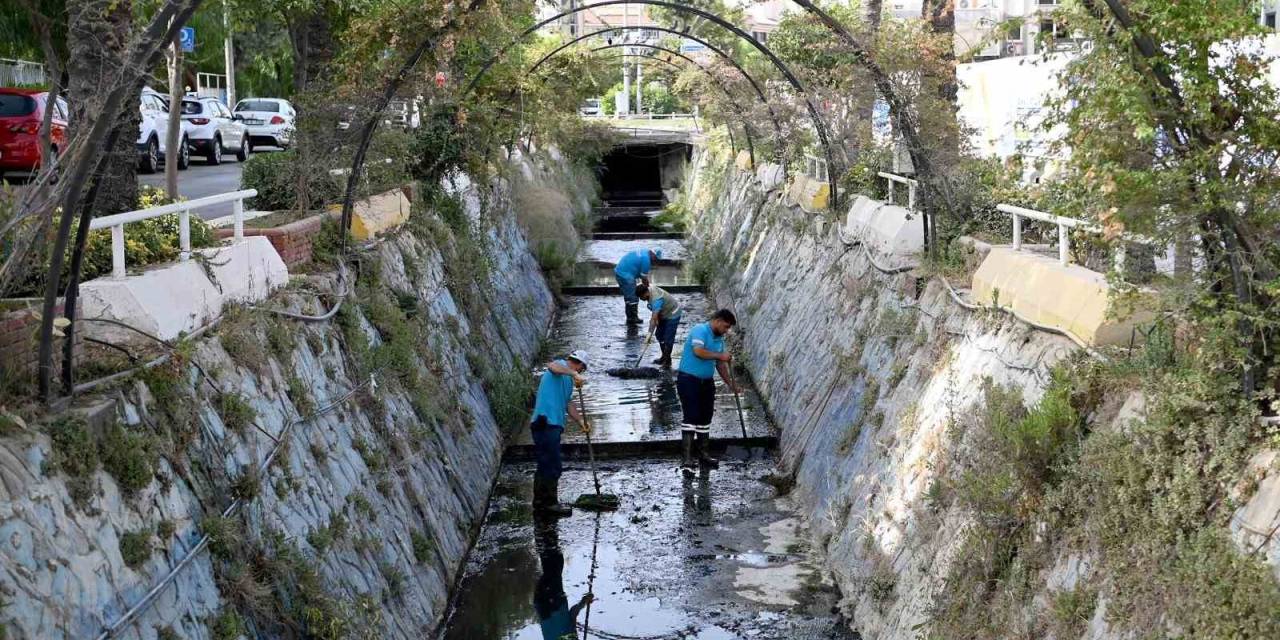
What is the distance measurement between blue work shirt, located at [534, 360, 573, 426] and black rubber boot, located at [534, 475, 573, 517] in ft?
2.37

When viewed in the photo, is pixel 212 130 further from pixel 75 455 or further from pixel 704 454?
pixel 75 455

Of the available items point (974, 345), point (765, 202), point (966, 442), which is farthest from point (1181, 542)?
point (765, 202)

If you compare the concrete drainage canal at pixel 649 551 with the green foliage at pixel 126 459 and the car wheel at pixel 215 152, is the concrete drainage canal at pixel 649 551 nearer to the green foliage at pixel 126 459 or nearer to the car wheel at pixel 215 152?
the green foliage at pixel 126 459

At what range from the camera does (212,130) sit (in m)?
30.7

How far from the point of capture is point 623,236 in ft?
127

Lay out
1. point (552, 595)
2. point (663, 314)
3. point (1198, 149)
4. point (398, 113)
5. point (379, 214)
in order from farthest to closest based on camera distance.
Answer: point (663, 314) < point (398, 113) < point (379, 214) < point (552, 595) < point (1198, 149)

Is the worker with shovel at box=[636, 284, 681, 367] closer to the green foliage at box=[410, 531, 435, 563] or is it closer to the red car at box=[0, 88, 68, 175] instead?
the red car at box=[0, 88, 68, 175]

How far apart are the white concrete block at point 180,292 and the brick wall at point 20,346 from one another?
53 cm

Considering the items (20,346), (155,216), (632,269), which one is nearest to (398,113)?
(632,269)

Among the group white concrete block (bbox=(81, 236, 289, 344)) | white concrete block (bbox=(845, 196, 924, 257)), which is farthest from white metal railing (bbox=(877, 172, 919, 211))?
white concrete block (bbox=(81, 236, 289, 344))

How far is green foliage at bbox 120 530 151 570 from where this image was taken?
256 inches

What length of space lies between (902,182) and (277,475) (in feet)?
32.9

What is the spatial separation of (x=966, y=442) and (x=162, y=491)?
5.56 m

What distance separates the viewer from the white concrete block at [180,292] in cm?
778
